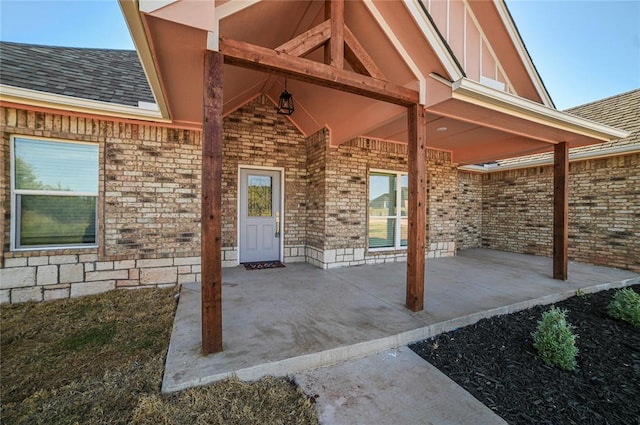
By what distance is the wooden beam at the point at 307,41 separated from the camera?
2.72 meters

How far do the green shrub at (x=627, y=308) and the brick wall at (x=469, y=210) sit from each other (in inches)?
216

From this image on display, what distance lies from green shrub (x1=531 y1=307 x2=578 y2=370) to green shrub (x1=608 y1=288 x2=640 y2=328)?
5.19 ft

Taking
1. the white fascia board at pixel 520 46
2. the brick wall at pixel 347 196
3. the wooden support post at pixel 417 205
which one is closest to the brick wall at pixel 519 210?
the brick wall at pixel 347 196

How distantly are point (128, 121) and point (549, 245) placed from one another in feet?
34.2

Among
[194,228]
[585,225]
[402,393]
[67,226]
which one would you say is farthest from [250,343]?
[585,225]

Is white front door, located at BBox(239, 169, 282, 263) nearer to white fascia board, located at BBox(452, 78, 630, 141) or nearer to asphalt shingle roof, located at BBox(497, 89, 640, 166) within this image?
white fascia board, located at BBox(452, 78, 630, 141)

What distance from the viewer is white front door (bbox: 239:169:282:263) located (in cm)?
591

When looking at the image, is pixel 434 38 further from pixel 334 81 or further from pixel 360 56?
pixel 334 81

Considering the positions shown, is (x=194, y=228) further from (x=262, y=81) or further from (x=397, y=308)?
(x=397, y=308)

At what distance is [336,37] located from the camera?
300cm

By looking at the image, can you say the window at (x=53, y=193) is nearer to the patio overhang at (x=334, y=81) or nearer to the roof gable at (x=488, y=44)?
the patio overhang at (x=334, y=81)

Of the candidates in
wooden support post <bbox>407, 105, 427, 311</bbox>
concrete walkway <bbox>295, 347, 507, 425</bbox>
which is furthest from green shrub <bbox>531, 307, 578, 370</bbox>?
wooden support post <bbox>407, 105, 427, 311</bbox>

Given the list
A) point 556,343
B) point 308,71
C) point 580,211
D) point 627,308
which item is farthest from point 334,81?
point 580,211

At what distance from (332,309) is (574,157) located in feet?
24.9
